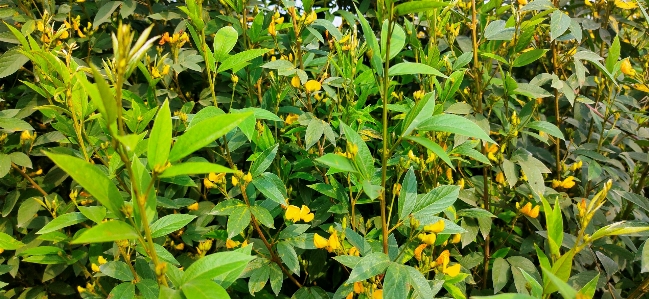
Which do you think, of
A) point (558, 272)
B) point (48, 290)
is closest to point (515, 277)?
point (558, 272)

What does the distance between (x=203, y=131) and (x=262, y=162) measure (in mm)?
590

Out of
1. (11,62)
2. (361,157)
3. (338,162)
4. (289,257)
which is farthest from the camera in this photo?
(11,62)

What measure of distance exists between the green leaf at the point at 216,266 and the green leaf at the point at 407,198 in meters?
0.39

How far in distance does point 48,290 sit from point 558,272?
1.68m

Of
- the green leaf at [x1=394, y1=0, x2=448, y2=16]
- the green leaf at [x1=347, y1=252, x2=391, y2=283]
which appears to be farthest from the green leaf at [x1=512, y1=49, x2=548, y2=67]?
the green leaf at [x1=347, y1=252, x2=391, y2=283]

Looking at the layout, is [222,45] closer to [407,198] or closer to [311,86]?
[311,86]

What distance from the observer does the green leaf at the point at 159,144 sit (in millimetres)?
713

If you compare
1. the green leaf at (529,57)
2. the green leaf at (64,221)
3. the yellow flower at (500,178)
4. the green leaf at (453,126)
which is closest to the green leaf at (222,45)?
the green leaf at (64,221)

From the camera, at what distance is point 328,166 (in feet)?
4.77

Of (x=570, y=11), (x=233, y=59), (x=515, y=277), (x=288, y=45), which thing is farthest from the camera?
(x=570, y=11)

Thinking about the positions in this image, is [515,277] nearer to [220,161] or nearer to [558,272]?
[558,272]

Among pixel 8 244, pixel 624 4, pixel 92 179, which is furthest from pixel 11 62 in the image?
pixel 624 4

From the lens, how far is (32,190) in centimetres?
168

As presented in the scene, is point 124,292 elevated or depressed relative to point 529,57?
depressed
